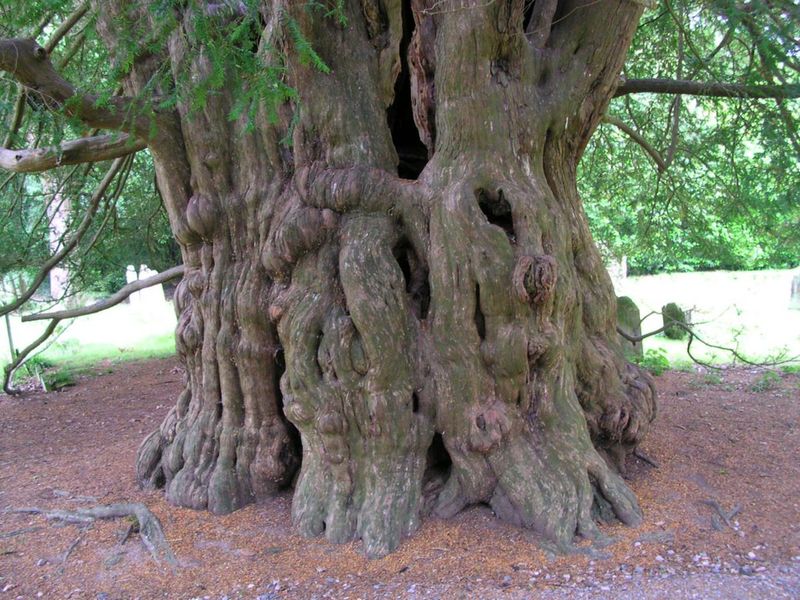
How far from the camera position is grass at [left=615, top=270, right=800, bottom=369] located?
32.7 ft

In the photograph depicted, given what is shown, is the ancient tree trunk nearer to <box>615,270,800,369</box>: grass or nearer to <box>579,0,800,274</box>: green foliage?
<box>579,0,800,274</box>: green foliage

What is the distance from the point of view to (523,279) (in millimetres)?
3516

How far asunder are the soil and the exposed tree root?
0.05m

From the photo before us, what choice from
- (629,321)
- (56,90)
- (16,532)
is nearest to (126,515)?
(16,532)

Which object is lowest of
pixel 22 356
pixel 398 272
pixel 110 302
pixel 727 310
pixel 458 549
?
pixel 458 549

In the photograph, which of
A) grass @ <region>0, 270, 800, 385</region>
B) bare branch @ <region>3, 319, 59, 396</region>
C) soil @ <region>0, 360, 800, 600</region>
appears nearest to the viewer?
soil @ <region>0, 360, 800, 600</region>

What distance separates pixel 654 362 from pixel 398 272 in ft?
19.9

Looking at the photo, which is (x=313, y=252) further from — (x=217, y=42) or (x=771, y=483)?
(x=771, y=483)

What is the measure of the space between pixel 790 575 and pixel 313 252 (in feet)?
10.0

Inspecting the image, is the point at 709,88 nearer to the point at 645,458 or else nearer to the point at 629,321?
the point at 645,458

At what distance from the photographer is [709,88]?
531 centimetres

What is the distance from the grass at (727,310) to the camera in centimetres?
997

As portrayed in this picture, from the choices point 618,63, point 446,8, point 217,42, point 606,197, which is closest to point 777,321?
point 606,197

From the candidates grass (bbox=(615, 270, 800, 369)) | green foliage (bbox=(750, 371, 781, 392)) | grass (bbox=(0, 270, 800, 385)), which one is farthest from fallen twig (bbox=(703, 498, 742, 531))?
grass (bbox=(0, 270, 800, 385))
